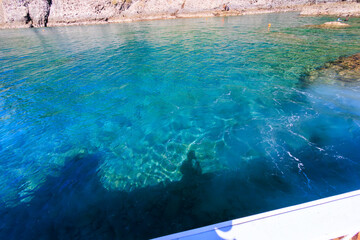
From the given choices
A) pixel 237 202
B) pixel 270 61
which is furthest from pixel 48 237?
pixel 270 61

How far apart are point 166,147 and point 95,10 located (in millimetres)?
70854

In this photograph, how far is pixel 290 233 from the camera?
2193mm

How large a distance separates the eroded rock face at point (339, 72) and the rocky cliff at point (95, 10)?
51.1m

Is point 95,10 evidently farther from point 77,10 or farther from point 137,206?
point 137,206

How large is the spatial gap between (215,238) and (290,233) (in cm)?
107

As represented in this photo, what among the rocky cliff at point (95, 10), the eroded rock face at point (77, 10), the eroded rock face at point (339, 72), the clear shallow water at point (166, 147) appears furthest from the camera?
the eroded rock face at point (77, 10)

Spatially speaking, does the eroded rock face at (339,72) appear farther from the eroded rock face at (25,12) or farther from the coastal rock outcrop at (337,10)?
the eroded rock face at (25,12)

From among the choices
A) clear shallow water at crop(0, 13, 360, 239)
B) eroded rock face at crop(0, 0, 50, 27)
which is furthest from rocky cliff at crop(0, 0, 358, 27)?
clear shallow water at crop(0, 13, 360, 239)

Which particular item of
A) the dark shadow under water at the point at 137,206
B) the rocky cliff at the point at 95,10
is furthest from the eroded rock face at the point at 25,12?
the dark shadow under water at the point at 137,206

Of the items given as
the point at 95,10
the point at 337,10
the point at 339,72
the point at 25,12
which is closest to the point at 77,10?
the point at 95,10

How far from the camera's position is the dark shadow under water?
416 centimetres

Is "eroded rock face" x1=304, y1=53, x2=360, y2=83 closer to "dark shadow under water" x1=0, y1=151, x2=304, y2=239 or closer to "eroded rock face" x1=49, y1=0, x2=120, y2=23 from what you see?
"dark shadow under water" x1=0, y1=151, x2=304, y2=239

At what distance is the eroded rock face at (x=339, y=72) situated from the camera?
1000 centimetres

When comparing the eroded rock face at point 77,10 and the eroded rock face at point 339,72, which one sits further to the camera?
the eroded rock face at point 77,10
